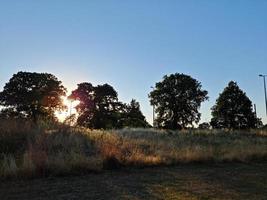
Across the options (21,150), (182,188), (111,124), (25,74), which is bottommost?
(182,188)

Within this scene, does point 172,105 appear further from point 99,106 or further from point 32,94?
point 32,94

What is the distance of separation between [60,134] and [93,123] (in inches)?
2087

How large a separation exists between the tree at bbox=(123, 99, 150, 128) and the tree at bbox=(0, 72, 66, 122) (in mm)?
14624

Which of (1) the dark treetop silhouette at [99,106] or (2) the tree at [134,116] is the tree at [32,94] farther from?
(2) the tree at [134,116]

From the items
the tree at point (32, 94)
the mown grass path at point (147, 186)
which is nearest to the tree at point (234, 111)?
the tree at point (32, 94)

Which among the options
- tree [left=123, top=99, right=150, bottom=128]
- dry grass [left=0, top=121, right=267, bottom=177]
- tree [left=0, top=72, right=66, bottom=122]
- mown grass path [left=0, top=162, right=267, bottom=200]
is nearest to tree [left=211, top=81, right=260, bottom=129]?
tree [left=123, top=99, right=150, bottom=128]

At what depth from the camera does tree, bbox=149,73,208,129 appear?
7456 centimetres

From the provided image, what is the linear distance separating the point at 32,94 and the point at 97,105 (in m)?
13.8

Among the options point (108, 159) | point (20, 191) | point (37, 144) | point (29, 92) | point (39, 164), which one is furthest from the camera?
point (29, 92)

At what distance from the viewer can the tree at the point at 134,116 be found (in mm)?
78256

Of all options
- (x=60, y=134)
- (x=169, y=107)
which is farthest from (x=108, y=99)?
(x=60, y=134)

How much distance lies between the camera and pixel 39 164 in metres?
11.7

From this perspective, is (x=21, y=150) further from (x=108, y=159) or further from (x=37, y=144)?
(x=108, y=159)

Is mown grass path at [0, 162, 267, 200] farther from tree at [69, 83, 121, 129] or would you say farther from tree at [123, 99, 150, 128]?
tree at [123, 99, 150, 128]
